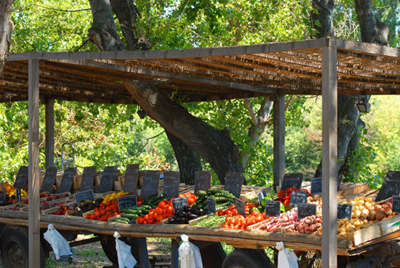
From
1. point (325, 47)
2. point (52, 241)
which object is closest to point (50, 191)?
point (52, 241)

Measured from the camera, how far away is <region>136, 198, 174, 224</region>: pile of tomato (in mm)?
5172

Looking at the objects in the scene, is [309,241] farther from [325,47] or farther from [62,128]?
[62,128]

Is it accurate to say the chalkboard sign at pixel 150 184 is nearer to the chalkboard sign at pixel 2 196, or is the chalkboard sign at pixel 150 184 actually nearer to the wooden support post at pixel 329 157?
the chalkboard sign at pixel 2 196

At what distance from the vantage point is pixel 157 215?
17.2ft

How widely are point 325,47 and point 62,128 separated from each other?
12.2m

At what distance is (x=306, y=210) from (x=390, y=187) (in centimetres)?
172

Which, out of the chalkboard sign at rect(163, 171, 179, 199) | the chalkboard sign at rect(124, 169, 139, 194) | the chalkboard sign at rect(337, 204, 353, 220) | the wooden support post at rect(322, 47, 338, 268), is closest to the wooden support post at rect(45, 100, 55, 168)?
the chalkboard sign at rect(124, 169, 139, 194)

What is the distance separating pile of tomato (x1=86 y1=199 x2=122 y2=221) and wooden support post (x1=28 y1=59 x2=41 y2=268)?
671 mm

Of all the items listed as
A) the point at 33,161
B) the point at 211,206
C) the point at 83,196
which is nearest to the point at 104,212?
the point at 83,196

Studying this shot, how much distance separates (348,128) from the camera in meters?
8.63

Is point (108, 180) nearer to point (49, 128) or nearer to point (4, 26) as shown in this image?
point (49, 128)

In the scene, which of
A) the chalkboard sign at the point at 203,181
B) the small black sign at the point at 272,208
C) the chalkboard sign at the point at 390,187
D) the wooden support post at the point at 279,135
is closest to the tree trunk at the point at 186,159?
the wooden support post at the point at 279,135

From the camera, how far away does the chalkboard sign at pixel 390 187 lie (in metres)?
5.61

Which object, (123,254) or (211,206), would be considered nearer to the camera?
(123,254)
